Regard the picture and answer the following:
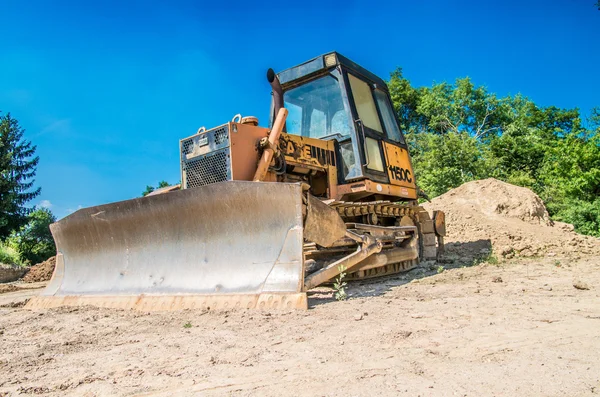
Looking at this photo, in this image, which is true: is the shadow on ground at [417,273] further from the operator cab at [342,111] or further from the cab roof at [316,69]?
the cab roof at [316,69]

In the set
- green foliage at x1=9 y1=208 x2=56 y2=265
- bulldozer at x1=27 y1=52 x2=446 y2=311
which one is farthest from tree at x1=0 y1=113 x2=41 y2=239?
bulldozer at x1=27 y1=52 x2=446 y2=311

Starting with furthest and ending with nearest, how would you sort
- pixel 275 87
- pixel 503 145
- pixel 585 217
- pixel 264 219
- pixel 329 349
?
pixel 503 145
pixel 585 217
pixel 275 87
pixel 264 219
pixel 329 349

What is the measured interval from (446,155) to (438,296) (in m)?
16.4

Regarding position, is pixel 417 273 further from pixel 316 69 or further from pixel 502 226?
pixel 502 226

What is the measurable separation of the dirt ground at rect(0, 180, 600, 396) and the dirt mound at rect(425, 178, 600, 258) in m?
4.02

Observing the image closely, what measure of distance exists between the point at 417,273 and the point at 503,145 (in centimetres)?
2174

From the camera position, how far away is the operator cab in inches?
239

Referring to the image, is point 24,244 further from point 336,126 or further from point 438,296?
point 438,296

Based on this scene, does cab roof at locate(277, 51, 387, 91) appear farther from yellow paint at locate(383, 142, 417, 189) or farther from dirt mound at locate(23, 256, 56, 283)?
dirt mound at locate(23, 256, 56, 283)

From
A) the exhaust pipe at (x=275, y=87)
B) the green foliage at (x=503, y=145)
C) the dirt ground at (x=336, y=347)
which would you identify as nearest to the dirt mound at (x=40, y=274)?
the dirt ground at (x=336, y=347)

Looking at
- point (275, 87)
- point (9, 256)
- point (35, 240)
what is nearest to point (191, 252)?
point (275, 87)

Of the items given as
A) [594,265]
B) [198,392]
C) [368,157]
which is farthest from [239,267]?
[594,265]

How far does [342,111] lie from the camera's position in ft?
20.3

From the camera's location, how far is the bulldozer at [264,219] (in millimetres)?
4109
